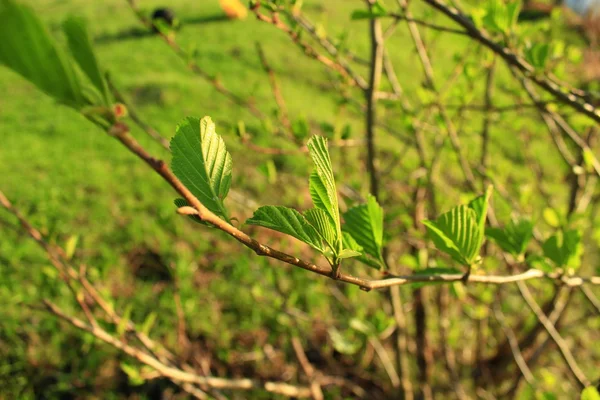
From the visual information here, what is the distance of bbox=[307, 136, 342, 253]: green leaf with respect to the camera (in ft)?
1.40

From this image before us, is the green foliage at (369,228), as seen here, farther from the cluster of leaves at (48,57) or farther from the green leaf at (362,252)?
the cluster of leaves at (48,57)

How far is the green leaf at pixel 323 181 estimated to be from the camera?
427mm

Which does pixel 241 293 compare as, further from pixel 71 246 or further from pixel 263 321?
pixel 71 246

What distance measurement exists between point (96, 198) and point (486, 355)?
3161 millimetres

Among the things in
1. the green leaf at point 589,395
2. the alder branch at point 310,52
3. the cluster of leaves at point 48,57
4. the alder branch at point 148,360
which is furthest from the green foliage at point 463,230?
the alder branch at point 148,360

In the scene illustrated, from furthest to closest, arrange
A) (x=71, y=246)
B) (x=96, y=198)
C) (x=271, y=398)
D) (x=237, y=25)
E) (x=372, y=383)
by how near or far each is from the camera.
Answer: (x=237, y=25)
(x=96, y=198)
(x=372, y=383)
(x=271, y=398)
(x=71, y=246)

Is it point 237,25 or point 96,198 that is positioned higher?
point 237,25

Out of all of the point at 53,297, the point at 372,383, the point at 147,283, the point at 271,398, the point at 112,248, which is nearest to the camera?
the point at 271,398

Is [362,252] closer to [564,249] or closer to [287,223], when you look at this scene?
[287,223]

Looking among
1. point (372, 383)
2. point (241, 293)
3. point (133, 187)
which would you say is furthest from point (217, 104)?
point (372, 383)

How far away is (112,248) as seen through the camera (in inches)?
132

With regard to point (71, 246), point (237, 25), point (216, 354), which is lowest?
point (216, 354)

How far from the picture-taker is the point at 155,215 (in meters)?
3.77

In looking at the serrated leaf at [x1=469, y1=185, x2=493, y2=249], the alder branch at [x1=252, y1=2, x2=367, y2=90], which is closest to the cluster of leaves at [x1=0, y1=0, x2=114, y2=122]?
the serrated leaf at [x1=469, y1=185, x2=493, y2=249]
